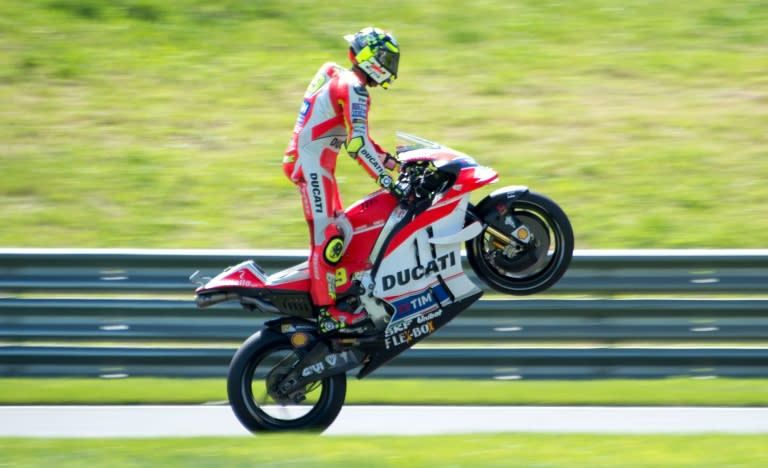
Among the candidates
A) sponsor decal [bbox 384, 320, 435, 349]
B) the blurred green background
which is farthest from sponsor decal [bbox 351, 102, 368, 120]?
the blurred green background

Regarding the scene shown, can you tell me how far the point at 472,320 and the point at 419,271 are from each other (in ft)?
5.19

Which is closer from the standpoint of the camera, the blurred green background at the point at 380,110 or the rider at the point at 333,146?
the rider at the point at 333,146

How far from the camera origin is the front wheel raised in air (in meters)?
7.02

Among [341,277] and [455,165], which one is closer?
[455,165]

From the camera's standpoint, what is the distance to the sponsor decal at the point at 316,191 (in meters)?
7.05

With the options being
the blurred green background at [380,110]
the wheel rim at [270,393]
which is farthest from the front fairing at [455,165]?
the blurred green background at [380,110]

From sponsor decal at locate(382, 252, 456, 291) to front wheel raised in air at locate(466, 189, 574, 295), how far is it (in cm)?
15

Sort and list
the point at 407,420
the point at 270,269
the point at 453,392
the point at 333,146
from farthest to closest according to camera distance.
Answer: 1. the point at 270,269
2. the point at 453,392
3. the point at 407,420
4. the point at 333,146

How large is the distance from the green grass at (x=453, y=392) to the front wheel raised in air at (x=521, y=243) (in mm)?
1209

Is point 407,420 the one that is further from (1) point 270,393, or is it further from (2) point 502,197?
(2) point 502,197

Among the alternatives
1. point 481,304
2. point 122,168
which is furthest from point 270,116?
point 481,304

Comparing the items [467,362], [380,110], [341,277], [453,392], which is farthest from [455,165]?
[380,110]

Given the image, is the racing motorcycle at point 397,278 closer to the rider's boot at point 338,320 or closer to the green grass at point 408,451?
the rider's boot at point 338,320

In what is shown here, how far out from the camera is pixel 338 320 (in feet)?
23.5
